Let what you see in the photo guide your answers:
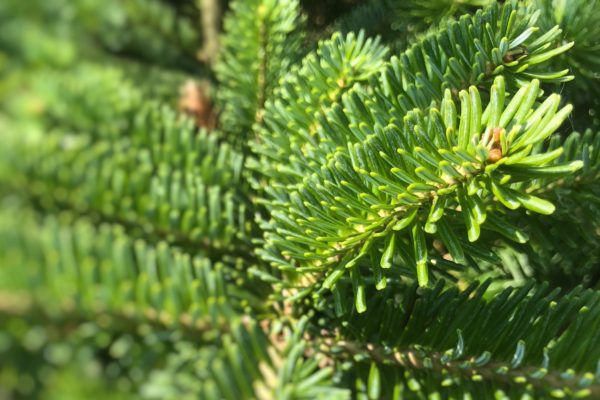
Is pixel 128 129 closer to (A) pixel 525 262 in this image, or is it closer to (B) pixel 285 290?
(B) pixel 285 290

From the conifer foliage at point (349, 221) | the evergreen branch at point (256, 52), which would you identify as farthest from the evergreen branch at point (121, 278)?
the evergreen branch at point (256, 52)

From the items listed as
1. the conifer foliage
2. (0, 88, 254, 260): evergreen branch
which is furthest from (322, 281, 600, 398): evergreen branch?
(0, 88, 254, 260): evergreen branch

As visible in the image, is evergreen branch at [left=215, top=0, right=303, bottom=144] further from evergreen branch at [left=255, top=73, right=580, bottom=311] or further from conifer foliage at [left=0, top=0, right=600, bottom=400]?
evergreen branch at [left=255, top=73, right=580, bottom=311]

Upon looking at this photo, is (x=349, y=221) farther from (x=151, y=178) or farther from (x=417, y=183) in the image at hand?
(x=151, y=178)

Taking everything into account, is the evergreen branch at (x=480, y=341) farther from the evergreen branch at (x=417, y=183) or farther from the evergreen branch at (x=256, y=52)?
the evergreen branch at (x=256, y=52)

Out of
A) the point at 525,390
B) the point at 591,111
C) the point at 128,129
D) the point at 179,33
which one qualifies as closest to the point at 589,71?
the point at 591,111

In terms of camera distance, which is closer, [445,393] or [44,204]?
[445,393]

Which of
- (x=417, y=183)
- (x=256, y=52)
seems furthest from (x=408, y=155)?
(x=256, y=52)

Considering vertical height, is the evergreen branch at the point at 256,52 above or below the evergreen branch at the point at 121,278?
above
